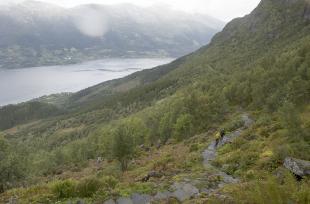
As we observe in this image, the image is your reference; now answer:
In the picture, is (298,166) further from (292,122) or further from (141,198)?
(141,198)

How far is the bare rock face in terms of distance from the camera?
98.2ft

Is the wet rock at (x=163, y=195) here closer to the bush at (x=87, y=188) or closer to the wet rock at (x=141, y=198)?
the wet rock at (x=141, y=198)

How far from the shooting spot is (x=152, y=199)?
2831 centimetres

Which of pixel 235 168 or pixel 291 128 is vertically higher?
pixel 291 128

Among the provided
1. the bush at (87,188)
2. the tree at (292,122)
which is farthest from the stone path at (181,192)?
the tree at (292,122)

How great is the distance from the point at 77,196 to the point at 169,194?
6.57 meters

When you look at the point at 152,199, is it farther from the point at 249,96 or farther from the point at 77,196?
the point at 249,96

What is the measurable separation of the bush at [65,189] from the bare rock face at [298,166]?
16.1 meters

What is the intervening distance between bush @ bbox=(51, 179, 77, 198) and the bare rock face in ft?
52.9

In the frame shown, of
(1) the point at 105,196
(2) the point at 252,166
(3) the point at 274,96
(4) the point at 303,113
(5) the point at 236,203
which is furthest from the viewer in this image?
(3) the point at 274,96

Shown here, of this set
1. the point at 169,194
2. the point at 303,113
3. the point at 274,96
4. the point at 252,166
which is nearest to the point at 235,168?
the point at 252,166

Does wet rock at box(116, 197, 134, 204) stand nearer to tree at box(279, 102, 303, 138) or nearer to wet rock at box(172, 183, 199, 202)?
wet rock at box(172, 183, 199, 202)

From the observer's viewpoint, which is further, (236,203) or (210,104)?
(210,104)

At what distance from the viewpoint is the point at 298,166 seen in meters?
30.6
